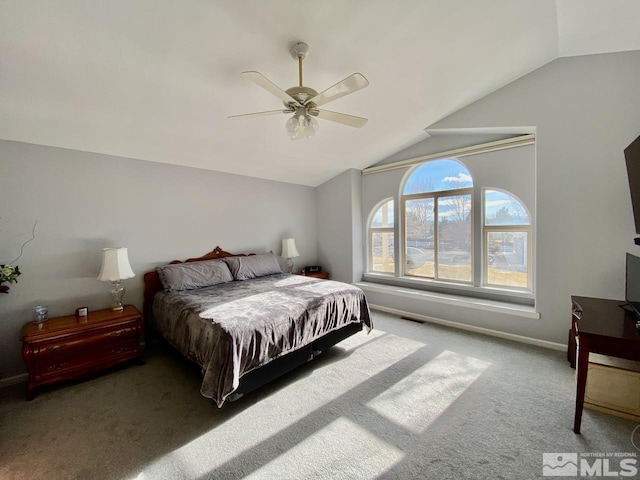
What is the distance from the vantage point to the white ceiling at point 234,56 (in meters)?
1.71

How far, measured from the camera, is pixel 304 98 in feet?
6.50

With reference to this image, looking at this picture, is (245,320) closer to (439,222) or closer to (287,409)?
(287,409)

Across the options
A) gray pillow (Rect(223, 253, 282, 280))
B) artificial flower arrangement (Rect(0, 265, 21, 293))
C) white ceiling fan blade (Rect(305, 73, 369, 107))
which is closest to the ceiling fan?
white ceiling fan blade (Rect(305, 73, 369, 107))

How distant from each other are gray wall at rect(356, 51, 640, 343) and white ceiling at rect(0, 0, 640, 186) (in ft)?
0.68

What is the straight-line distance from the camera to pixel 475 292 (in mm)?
3697

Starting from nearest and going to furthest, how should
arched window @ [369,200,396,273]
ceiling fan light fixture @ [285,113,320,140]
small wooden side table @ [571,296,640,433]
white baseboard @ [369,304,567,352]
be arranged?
1. small wooden side table @ [571,296,640,433]
2. ceiling fan light fixture @ [285,113,320,140]
3. white baseboard @ [369,304,567,352]
4. arched window @ [369,200,396,273]

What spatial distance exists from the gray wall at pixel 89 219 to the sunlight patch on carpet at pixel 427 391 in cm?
302

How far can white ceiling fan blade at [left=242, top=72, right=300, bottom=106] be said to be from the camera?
163 centimetres

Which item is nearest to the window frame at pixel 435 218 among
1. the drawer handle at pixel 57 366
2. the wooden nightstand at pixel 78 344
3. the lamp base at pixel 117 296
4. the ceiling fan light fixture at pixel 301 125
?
the ceiling fan light fixture at pixel 301 125

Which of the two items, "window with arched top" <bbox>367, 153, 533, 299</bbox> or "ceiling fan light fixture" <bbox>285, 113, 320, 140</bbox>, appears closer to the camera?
"ceiling fan light fixture" <bbox>285, 113, 320, 140</bbox>

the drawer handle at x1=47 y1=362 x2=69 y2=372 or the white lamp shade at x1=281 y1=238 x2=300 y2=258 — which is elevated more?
the white lamp shade at x1=281 y1=238 x2=300 y2=258

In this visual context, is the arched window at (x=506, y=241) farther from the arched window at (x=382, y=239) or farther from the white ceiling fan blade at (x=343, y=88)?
the white ceiling fan blade at (x=343, y=88)

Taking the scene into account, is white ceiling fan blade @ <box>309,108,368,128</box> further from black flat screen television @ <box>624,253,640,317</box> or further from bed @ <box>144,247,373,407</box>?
black flat screen television @ <box>624,253,640,317</box>

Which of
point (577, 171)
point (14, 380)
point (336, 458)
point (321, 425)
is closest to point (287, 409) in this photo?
point (321, 425)
